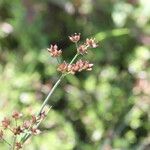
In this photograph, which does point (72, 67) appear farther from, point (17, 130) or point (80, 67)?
point (17, 130)

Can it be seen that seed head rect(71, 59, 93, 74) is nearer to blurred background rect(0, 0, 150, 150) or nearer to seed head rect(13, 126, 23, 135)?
seed head rect(13, 126, 23, 135)

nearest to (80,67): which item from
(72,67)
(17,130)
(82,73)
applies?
(72,67)

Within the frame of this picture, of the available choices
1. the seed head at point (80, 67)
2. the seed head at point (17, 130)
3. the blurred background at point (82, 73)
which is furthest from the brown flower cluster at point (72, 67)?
the blurred background at point (82, 73)

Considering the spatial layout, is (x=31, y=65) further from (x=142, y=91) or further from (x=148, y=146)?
(x=148, y=146)

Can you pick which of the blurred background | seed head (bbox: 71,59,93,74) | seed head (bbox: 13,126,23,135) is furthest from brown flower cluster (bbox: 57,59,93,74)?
the blurred background

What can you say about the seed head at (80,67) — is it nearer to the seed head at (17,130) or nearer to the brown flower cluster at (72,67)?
the brown flower cluster at (72,67)

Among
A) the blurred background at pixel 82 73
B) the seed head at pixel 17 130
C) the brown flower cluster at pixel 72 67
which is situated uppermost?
the blurred background at pixel 82 73

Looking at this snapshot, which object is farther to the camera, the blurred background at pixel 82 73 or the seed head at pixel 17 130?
the blurred background at pixel 82 73

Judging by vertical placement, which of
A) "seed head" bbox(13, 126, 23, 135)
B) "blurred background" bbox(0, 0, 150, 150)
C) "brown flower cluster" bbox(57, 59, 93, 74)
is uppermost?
"blurred background" bbox(0, 0, 150, 150)

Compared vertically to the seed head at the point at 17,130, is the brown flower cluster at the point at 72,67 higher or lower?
higher

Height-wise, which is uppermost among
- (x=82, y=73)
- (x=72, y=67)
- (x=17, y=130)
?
(x=82, y=73)
